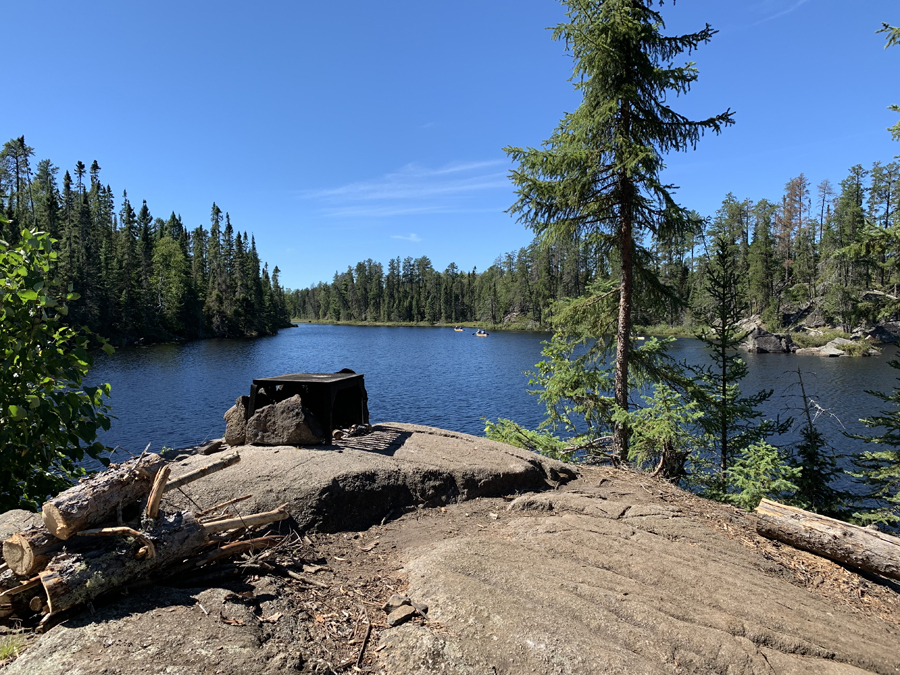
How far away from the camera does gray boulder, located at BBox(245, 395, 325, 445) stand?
7043 millimetres

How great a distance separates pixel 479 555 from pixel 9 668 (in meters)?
3.37

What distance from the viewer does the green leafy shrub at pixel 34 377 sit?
14.9 feet

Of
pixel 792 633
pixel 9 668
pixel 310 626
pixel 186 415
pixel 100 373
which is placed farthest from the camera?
pixel 100 373

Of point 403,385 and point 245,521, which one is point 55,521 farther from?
point 403,385

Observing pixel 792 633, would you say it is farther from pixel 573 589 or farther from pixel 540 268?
pixel 540 268

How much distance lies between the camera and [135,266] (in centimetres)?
6481

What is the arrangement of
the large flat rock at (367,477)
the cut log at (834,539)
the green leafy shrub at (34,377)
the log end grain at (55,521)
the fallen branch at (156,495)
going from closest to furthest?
the log end grain at (55,521), the fallen branch at (156,495), the green leafy shrub at (34,377), the large flat rock at (367,477), the cut log at (834,539)

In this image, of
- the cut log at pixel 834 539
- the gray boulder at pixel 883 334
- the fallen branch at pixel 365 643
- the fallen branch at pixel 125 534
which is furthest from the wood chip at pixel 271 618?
the gray boulder at pixel 883 334

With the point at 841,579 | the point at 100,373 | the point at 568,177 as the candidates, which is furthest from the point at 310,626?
the point at 100,373

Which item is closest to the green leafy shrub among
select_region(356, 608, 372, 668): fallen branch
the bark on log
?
the bark on log

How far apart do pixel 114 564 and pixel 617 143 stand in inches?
412

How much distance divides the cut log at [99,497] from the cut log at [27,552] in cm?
8

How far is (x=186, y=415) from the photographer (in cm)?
2286

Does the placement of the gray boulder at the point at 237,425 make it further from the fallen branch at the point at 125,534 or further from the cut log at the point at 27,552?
the cut log at the point at 27,552
